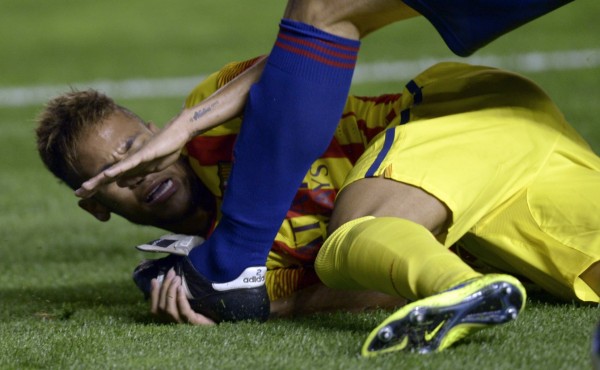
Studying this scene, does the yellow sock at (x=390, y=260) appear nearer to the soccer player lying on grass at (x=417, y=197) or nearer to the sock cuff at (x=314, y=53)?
the soccer player lying on grass at (x=417, y=197)

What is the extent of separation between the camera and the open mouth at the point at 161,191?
7.22 feet

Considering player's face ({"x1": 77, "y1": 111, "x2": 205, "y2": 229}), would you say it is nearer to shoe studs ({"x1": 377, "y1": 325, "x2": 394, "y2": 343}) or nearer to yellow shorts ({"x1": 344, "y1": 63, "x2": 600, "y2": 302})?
yellow shorts ({"x1": 344, "y1": 63, "x2": 600, "y2": 302})

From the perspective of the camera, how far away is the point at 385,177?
1.84 metres

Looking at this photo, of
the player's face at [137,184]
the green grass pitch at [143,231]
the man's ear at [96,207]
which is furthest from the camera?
the man's ear at [96,207]

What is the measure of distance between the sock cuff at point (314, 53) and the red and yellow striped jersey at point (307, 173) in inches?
12.1

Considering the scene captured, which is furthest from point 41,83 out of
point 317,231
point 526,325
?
A: point 526,325

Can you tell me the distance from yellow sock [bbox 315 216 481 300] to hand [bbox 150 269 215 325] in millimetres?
249

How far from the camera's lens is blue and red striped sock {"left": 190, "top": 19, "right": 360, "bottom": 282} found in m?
1.75

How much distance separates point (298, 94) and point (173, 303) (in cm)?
45

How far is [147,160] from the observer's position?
1833mm

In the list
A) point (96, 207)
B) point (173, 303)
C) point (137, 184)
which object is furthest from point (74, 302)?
point (173, 303)

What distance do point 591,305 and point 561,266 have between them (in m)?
0.08

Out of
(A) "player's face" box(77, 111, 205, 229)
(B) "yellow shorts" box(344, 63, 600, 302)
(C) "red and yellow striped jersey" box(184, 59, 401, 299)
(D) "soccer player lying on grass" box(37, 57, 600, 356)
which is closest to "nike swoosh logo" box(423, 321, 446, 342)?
(D) "soccer player lying on grass" box(37, 57, 600, 356)

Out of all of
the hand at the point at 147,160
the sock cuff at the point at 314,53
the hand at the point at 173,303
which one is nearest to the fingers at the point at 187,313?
the hand at the point at 173,303
